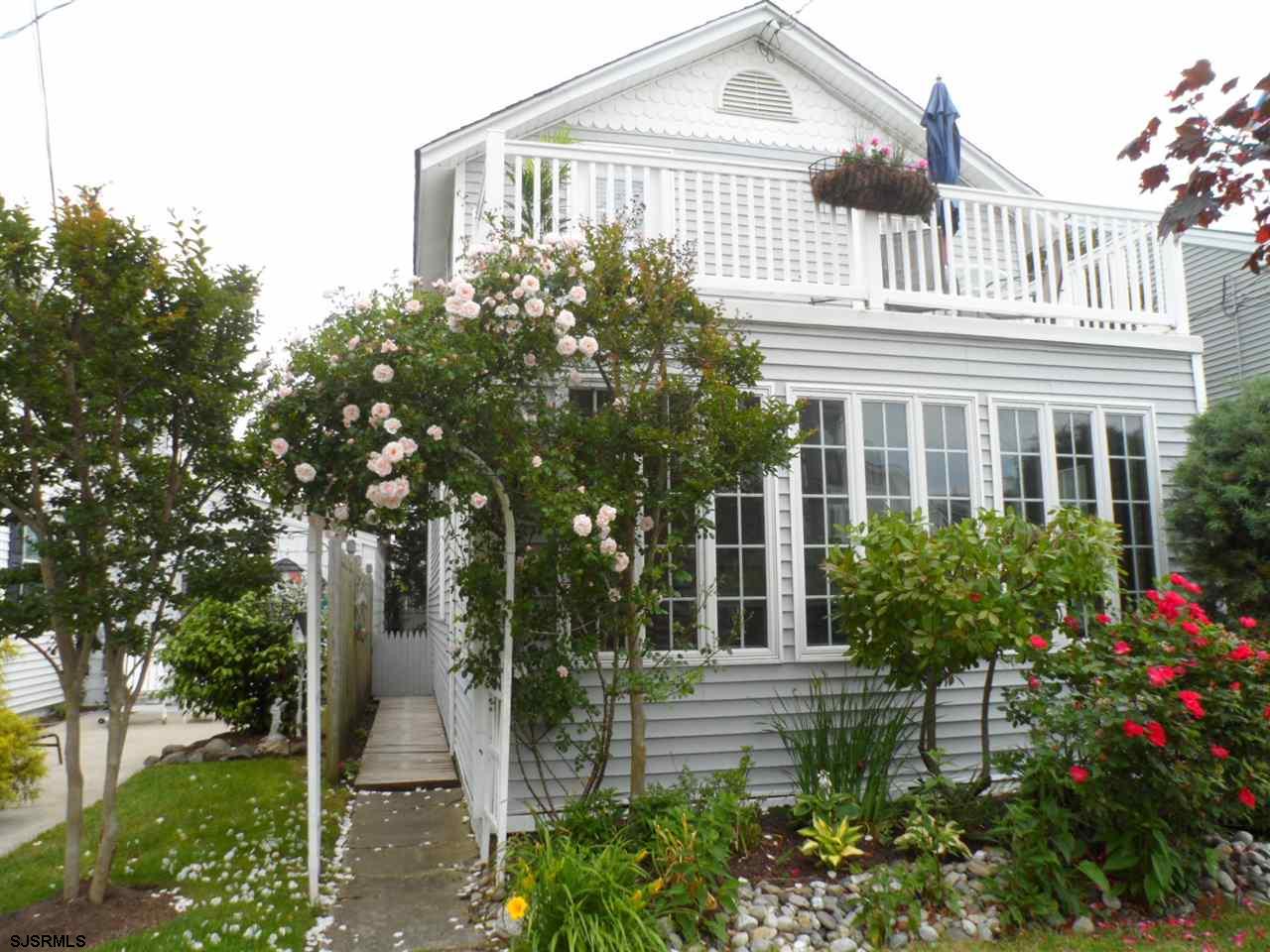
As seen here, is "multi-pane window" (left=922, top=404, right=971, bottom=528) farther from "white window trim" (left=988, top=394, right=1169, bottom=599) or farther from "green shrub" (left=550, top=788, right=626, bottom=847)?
"green shrub" (left=550, top=788, right=626, bottom=847)

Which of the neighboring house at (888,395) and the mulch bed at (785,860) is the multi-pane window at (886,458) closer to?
the neighboring house at (888,395)

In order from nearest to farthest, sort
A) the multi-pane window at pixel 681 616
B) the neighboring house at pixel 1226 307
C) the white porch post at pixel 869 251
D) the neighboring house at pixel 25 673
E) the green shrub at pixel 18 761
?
the multi-pane window at pixel 681 616, the green shrub at pixel 18 761, the white porch post at pixel 869 251, the neighboring house at pixel 25 673, the neighboring house at pixel 1226 307

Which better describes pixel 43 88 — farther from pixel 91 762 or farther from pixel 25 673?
pixel 25 673

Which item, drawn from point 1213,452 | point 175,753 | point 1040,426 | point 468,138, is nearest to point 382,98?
point 468,138

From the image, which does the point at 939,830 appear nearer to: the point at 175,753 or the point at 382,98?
the point at 175,753

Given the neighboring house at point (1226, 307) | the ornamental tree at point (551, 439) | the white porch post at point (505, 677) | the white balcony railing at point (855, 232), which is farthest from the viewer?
the neighboring house at point (1226, 307)

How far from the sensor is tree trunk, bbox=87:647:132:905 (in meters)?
4.71

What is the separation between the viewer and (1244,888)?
520 cm

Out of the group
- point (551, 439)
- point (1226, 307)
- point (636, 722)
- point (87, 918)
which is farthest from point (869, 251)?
point (1226, 307)

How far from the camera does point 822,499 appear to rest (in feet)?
21.7

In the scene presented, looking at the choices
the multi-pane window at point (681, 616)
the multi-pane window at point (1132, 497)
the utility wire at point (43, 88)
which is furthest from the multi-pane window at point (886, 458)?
the utility wire at point (43, 88)

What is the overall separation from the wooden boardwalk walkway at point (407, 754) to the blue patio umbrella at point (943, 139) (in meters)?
6.31

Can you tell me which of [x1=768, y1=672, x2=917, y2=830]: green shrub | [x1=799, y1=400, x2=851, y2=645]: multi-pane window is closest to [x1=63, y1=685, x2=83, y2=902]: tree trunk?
[x1=768, y1=672, x2=917, y2=830]: green shrub

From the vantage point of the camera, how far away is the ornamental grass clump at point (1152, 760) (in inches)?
185
